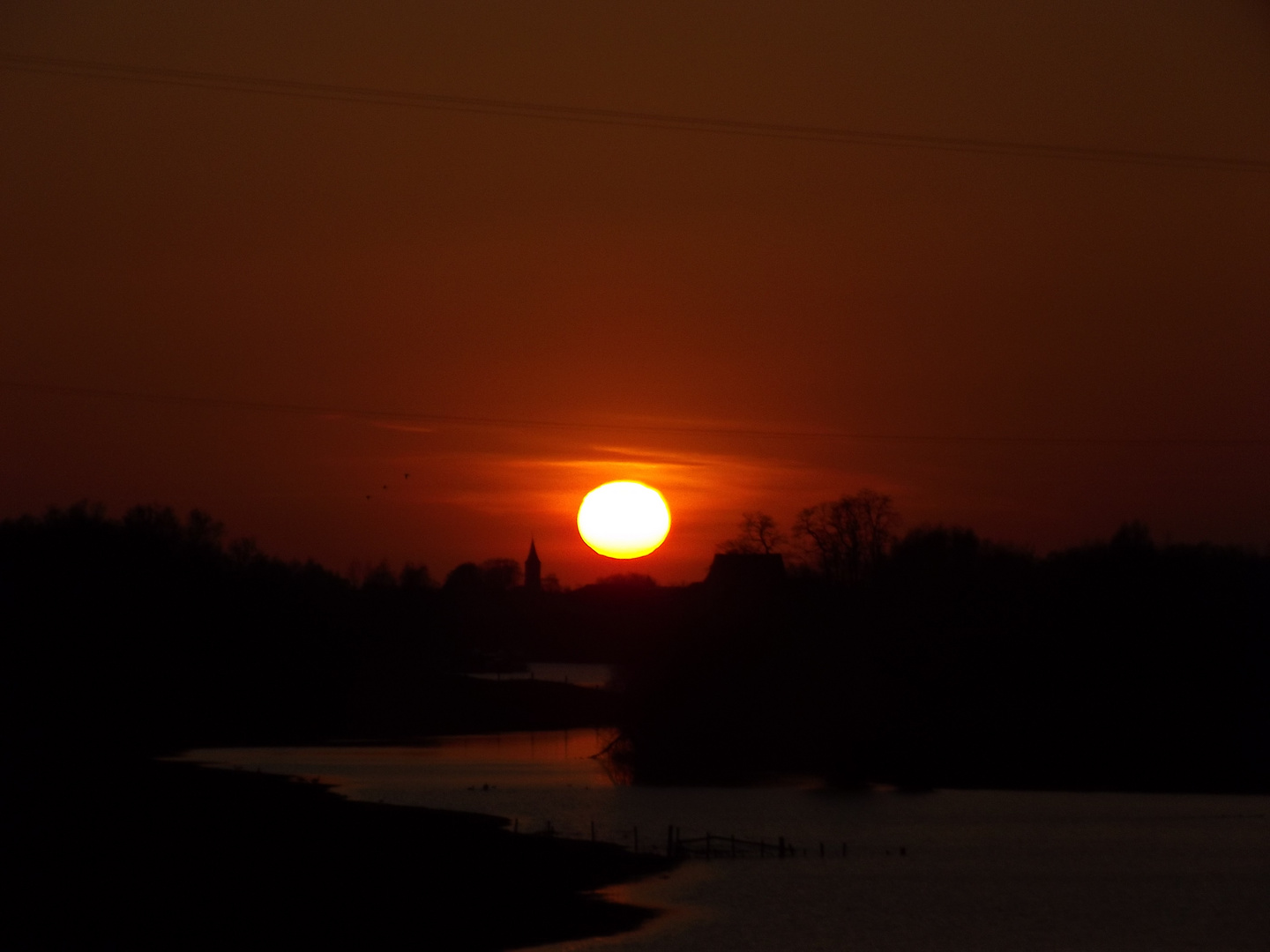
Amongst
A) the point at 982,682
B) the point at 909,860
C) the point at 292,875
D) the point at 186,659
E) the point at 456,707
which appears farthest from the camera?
the point at 456,707

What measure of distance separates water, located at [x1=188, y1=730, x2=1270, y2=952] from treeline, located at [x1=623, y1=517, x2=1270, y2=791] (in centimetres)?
683

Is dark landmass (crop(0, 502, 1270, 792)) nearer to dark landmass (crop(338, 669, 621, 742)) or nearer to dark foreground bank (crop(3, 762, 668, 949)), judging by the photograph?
dark landmass (crop(338, 669, 621, 742))

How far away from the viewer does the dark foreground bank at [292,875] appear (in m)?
34.1

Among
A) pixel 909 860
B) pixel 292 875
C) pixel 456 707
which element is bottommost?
pixel 909 860

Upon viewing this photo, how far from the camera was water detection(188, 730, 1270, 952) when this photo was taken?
36.6 metres

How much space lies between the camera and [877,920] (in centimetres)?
3753

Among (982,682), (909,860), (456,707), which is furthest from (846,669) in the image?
(456,707)

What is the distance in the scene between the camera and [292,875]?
132 ft

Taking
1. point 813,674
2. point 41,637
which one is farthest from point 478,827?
point 41,637

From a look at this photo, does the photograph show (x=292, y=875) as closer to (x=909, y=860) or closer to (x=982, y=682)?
(x=909, y=860)

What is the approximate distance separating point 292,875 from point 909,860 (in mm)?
19641

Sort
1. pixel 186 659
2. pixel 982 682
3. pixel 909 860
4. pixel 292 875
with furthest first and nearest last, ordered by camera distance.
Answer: pixel 186 659 → pixel 982 682 → pixel 909 860 → pixel 292 875

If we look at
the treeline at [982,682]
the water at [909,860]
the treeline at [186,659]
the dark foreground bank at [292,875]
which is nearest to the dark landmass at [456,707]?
the treeline at [186,659]

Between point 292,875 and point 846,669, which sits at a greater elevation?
point 846,669
